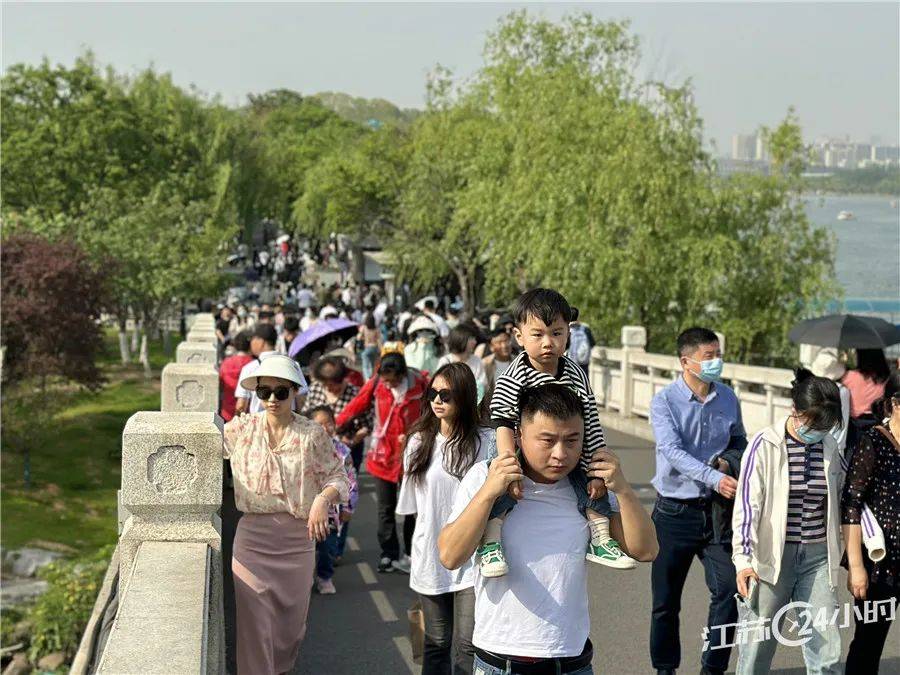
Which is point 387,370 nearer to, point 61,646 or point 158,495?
point 158,495

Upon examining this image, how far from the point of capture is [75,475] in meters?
27.9

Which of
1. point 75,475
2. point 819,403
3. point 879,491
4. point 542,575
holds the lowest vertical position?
point 75,475

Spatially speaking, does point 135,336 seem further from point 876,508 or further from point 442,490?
point 876,508

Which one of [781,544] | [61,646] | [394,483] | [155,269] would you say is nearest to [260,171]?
[155,269]

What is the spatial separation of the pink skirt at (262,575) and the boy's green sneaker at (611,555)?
8.42 ft

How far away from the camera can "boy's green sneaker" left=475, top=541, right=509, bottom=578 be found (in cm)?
421

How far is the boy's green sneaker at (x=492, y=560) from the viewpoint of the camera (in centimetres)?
421

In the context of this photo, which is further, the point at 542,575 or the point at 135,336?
the point at 135,336

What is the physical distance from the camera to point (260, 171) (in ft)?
212

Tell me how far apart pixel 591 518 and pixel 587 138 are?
2311 centimetres

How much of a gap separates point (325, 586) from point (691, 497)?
353cm

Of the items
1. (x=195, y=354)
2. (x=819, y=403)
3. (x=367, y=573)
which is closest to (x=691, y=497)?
(x=819, y=403)

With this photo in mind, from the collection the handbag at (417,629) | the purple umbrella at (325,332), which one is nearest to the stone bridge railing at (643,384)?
the purple umbrella at (325,332)

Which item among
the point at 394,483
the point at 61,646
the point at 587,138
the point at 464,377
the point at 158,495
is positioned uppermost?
the point at 587,138
